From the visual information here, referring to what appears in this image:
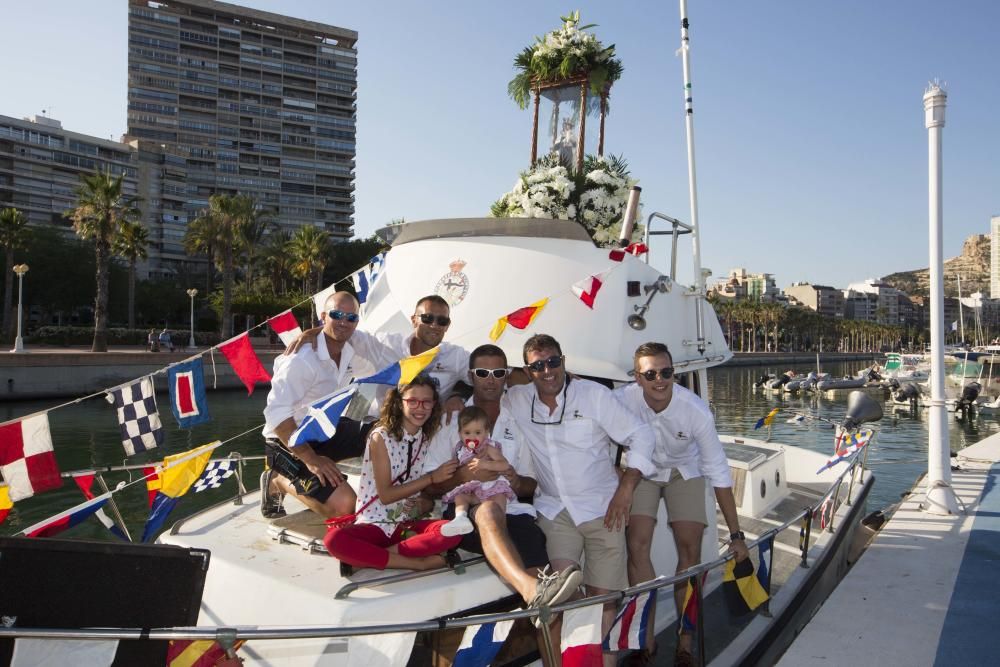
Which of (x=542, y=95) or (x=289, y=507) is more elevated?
(x=542, y=95)

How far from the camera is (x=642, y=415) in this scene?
4.26 meters

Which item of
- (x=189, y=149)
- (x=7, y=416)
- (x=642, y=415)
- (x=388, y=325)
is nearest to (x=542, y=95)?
(x=388, y=325)

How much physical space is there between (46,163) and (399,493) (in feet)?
309

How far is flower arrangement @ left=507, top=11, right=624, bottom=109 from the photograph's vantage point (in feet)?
30.1

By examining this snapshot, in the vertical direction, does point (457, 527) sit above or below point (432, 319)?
below

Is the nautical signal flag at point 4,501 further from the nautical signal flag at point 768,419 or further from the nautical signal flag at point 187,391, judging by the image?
the nautical signal flag at point 768,419

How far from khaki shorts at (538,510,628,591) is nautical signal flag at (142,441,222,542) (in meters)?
3.06

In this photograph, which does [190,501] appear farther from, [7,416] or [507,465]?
[7,416]

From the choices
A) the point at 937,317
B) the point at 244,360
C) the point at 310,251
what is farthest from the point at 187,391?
the point at 310,251

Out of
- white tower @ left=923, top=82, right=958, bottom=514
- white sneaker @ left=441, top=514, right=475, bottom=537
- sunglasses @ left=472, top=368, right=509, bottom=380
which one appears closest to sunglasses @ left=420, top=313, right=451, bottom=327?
sunglasses @ left=472, top=368, right=509, bottom=380

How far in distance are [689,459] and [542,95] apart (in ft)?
24.2

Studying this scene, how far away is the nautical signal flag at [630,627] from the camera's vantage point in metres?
3.43

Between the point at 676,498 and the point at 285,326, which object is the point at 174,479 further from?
the point at 676,498

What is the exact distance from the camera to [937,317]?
8.67 metres
